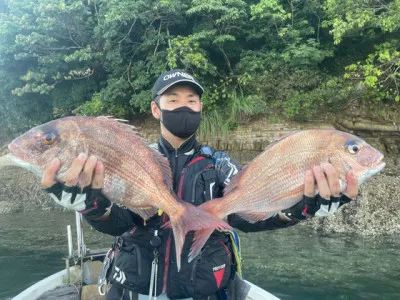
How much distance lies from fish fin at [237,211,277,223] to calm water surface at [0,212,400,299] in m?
4.95

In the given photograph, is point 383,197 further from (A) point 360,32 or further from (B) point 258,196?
(B) point 258,196

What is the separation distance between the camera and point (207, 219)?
233 cm

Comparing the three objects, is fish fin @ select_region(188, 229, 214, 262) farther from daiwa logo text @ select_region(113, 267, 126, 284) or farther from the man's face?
the man's face

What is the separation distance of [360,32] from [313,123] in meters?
3.56

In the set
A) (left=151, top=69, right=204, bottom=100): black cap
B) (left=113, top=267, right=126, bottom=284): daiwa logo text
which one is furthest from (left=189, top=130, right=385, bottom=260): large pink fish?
(left=151, top=69, right=204, bottom=100): black cap

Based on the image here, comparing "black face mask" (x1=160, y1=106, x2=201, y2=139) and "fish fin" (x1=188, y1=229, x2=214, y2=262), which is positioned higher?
"black face mask" (x1=160, y1=106, x2=201, y2=139)

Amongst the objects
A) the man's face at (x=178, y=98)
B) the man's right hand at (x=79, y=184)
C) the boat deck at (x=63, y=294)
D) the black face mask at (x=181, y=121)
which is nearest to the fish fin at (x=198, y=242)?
the man's right hand at (x=79, y=184)

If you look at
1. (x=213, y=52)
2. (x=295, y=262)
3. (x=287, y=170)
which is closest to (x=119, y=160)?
(x=287, y=170)

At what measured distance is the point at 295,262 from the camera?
28.7 feet

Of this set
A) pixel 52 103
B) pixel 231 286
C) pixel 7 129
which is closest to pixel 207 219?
pixel 231 286

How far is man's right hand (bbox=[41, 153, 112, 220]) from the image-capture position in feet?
7.41

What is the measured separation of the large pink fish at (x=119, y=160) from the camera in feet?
7.58

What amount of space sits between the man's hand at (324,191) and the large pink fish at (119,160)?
23.4 inches

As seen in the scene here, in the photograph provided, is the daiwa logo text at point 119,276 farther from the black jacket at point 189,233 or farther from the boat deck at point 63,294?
the boat deck at point 63,294
